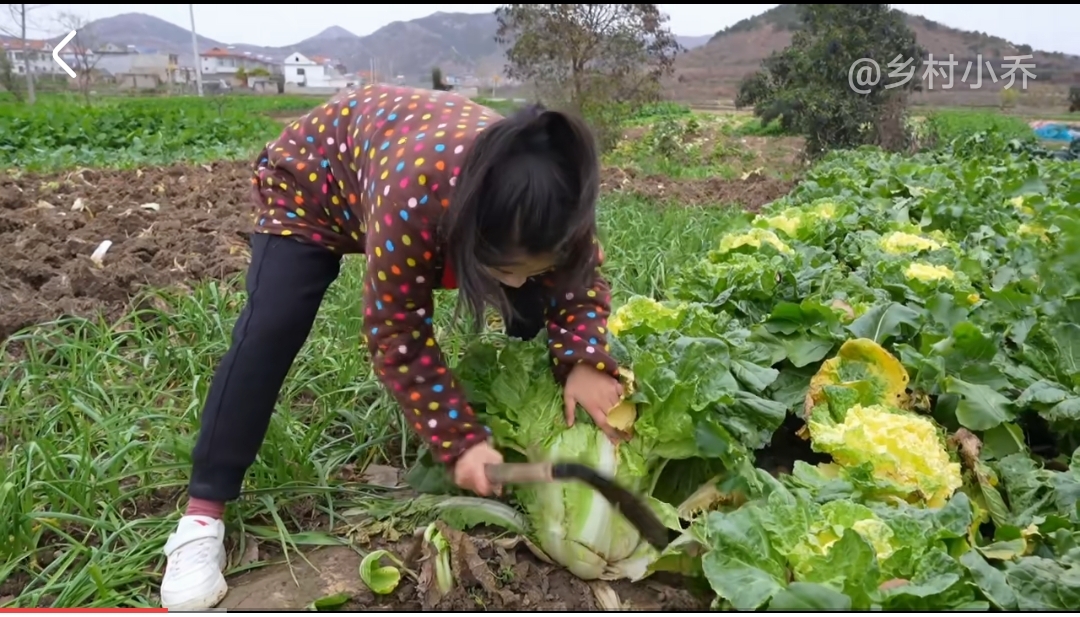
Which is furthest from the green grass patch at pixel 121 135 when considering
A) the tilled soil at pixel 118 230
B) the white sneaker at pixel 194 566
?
the white sneaker at pixel 194 566

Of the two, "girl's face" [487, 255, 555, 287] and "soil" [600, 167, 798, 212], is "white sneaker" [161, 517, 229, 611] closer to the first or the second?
"girl's face" [487, 255, 555, 287]

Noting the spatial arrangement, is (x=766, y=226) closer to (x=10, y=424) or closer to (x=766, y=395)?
(x=766, y=395)

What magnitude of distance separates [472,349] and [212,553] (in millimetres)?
799

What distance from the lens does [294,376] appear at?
265 centimetres

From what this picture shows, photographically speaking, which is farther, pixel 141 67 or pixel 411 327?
pixel 141 67

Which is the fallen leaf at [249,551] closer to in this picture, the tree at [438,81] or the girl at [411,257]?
the girl at [411,257]

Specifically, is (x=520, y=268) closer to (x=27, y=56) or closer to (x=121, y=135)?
(x=121, y=135)

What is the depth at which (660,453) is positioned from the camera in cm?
192

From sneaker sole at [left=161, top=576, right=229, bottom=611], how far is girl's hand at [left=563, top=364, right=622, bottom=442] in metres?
0.85

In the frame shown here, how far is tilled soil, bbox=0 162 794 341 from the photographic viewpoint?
11.7 ft

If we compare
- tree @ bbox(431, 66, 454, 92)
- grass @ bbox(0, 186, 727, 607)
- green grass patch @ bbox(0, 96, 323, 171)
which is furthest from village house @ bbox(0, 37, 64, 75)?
tree @ bbox(431, 66, 454, 92)

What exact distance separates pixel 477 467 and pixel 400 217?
1.84 ft

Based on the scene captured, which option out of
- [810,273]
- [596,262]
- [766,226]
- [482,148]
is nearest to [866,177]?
[766,226]

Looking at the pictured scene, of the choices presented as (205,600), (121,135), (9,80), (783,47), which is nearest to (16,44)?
(9,80)
